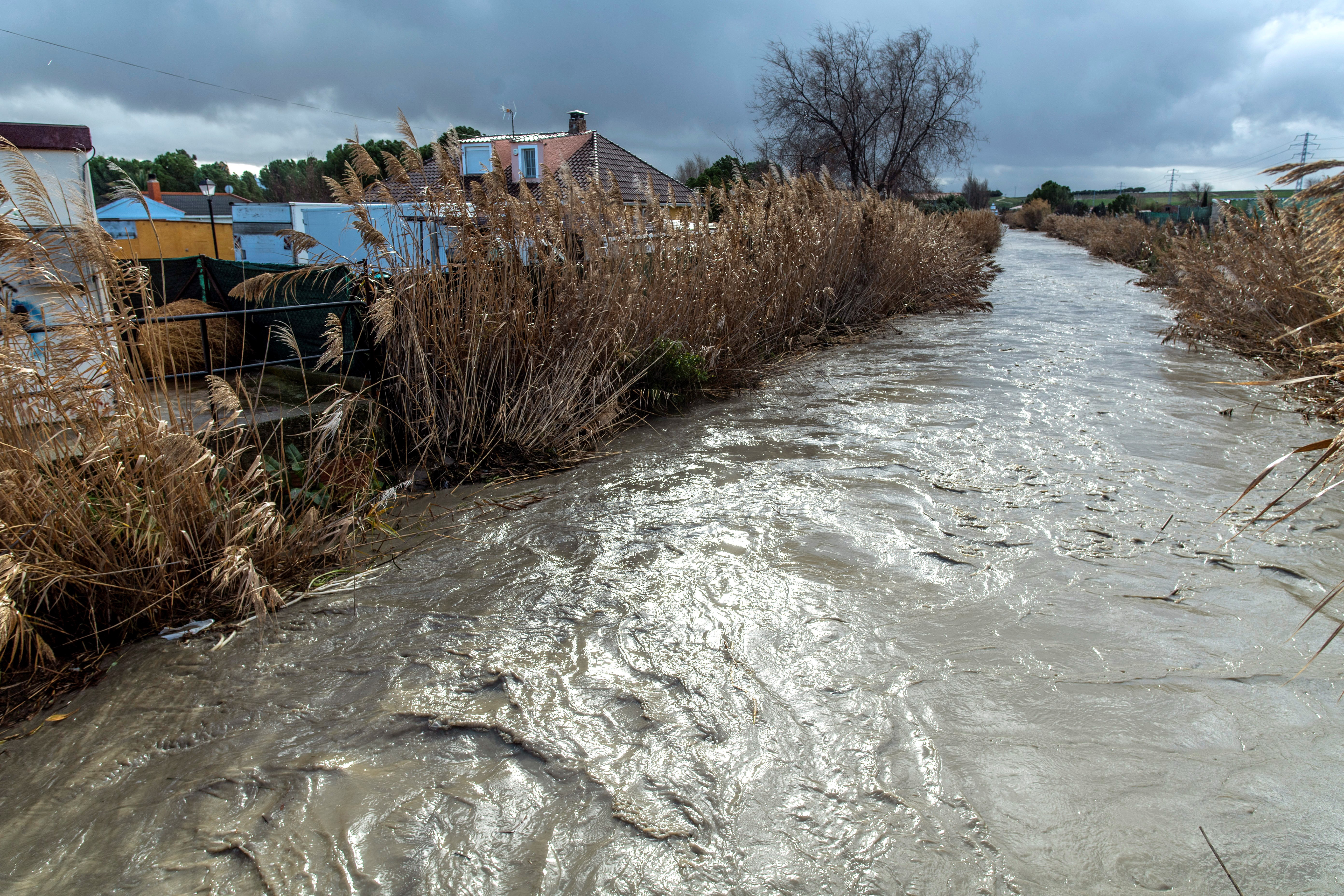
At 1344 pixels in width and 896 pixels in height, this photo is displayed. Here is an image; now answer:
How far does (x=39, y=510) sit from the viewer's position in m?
2.46

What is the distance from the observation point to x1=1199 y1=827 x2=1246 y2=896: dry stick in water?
1.66m

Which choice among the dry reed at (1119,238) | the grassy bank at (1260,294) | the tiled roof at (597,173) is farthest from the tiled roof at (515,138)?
the dry reed at (1119,238)

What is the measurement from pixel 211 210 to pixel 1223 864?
57.7 feet

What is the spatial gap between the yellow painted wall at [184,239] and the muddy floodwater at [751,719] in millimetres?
16576

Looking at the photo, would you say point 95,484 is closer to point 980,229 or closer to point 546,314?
point 546,314

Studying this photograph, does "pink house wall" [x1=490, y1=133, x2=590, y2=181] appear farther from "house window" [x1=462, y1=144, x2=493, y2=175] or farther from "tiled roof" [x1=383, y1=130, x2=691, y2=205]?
"house window" [x1=462, y1=144, x2=493, y2=175]

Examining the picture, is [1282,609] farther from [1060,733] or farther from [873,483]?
[873,483]

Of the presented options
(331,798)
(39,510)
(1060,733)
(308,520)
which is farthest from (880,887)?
(39,510)

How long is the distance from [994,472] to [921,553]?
4.41 ft

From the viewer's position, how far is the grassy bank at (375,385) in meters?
2.52

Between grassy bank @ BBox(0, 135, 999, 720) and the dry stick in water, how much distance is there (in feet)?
9.10

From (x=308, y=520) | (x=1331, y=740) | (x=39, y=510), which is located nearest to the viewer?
(x=1331, y=740)

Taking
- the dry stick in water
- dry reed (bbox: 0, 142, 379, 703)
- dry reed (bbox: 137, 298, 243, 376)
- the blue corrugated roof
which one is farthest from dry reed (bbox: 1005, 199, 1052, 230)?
dry reed (bbox: 0, 142, 379, 703)

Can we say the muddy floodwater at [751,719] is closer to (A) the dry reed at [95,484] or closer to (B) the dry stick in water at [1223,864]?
(B) the dry stick in water at [1223,864]
